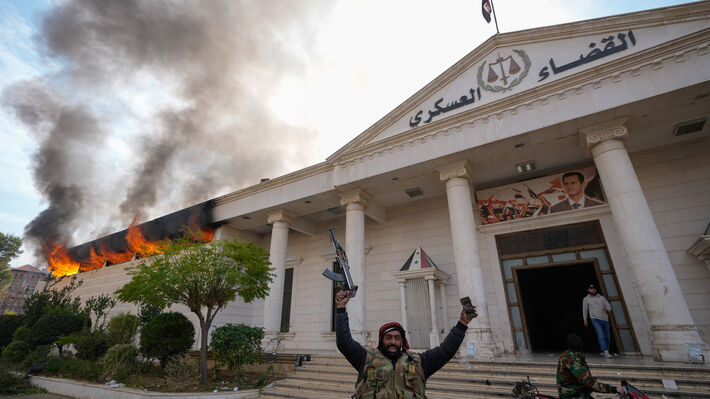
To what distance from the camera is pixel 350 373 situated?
30.0 feet

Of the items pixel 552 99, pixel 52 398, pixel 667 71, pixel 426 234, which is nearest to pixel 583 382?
pixel 552 99

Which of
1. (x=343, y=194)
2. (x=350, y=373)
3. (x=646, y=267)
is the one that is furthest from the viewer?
(x=343, y=194)

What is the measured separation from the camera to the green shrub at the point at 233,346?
31.7 ft

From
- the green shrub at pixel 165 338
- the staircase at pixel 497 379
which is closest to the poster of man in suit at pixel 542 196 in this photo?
the staircase at pixel 497 379

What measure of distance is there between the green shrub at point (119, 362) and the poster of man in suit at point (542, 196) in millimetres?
13979

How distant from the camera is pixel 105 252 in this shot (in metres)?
24.1

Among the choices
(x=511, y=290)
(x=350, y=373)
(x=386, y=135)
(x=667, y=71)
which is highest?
(x=386, y=135)

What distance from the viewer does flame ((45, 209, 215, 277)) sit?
1764 cm

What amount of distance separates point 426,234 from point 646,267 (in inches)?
301

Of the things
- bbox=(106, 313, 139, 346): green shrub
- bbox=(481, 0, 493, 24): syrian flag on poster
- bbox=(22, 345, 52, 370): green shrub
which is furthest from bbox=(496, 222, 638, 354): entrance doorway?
bbox=(22, 345, 52, 370): green shrub

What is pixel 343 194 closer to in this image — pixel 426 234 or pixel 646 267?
pixel 426 234

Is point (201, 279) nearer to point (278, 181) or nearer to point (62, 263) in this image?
point (278, 181)

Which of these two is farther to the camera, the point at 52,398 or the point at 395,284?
the point at 395,284

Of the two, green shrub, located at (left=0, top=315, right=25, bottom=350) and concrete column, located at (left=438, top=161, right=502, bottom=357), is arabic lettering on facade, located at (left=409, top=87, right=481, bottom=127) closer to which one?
concrete column, located at (left=438, top=161, right=502, bottom=357)
